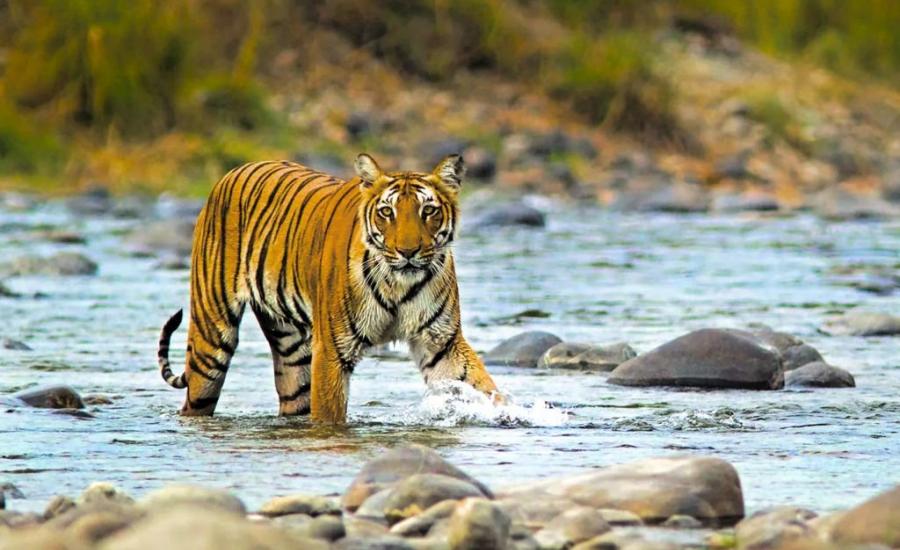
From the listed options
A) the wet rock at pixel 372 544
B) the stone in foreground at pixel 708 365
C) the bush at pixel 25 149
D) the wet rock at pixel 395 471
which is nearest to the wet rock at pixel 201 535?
the wet rock at pixel 372 544

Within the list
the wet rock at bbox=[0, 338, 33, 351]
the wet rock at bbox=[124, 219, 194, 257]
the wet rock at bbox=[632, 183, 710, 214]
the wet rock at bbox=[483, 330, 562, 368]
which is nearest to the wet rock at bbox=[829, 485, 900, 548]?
the wet rock at bbox=[483, 330, 562, 368]

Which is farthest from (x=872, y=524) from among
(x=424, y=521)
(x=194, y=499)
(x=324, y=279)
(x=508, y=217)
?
(x=508, y=217)

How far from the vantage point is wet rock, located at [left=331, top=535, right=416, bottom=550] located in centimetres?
482

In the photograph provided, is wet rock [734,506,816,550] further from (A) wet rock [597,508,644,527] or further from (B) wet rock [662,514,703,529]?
(A) wet rock [597,508,644,527]

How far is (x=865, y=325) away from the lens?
11680 mm

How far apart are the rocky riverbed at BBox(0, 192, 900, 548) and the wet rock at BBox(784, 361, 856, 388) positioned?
19 mm

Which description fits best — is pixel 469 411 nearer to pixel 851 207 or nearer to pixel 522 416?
pixel 522 416

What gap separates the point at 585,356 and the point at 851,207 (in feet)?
45.7

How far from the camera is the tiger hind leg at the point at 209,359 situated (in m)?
8.53

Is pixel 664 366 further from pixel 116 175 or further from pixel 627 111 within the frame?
pixel 627 111

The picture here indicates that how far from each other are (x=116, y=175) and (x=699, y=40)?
1535 centimetres

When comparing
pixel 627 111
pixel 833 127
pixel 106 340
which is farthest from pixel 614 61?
pixel 106 340

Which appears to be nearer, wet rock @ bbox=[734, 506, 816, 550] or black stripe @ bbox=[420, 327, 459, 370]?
wet rock @ bbox=[734, 506, 816, 550]

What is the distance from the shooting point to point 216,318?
28.0ft
